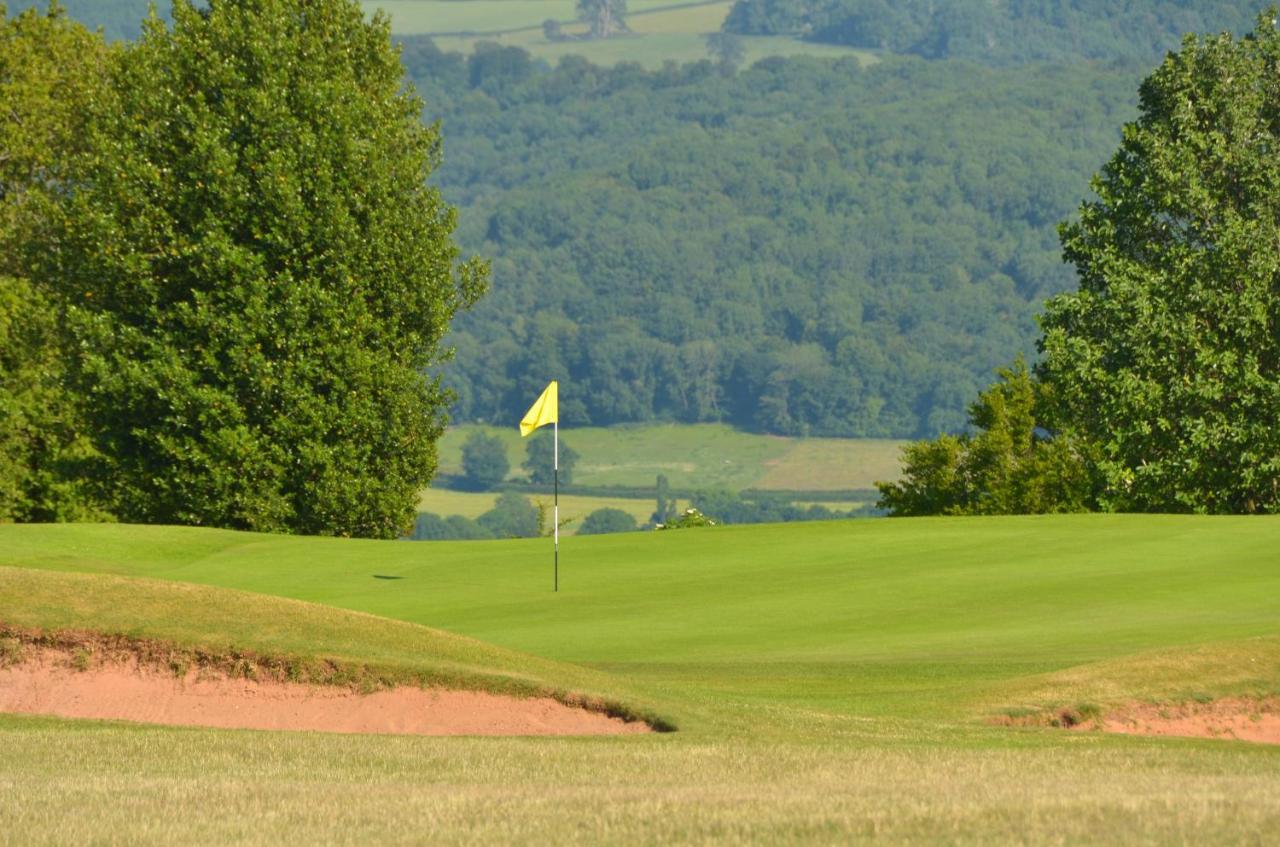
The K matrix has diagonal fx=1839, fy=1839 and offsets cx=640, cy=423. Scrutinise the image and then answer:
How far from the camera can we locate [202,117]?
145 ft

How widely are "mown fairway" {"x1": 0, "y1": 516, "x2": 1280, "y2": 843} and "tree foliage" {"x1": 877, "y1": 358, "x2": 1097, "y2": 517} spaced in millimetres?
29441

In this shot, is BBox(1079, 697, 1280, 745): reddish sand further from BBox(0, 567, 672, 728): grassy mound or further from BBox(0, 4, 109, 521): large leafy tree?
BBox(0, 4, 109, 521): large leafy tree

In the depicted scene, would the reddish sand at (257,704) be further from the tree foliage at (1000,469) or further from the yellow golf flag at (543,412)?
the tree foliage at (1000,469)

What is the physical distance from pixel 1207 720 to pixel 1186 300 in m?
34.1

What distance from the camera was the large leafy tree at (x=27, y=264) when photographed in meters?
50.4

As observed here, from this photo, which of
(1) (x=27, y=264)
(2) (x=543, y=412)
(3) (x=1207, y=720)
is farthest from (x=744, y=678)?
(1) (x=27, y=264)

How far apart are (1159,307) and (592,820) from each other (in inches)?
1582

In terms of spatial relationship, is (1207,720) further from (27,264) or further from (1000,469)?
(27,264)

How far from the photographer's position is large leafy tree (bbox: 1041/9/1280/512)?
46344 millimetres

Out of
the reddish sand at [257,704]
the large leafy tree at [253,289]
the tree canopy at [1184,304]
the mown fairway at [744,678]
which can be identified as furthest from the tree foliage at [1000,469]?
the reddish sand at [257,704]

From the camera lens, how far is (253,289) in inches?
1654

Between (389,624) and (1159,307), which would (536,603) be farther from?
(1159,307)

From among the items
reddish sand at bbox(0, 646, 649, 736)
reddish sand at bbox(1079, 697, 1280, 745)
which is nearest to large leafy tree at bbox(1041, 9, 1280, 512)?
reddish sand at bbox(1079, 697, 1280, 745)

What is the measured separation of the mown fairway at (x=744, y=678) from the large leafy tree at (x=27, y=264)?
71.0ft
